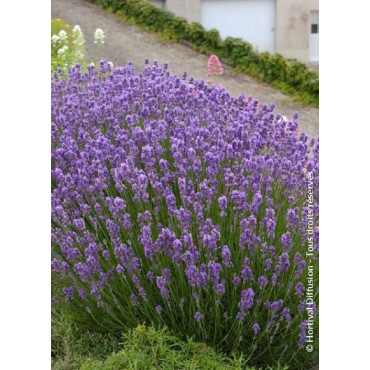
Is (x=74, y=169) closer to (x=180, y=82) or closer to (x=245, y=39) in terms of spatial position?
(x=180, y=82)

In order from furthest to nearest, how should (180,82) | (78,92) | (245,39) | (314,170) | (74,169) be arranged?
(245,39) < (78,92) < (180,82) < (74,169) < (314,170)

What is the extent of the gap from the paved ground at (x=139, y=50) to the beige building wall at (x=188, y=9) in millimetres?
398

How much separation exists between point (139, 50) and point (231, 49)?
92 cm

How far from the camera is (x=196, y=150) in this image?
2797mm

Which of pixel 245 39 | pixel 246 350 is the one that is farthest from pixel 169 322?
pixel 245 39

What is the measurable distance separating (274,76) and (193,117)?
10.8 ft

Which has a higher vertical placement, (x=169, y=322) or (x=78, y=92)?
(x=78, y=92)

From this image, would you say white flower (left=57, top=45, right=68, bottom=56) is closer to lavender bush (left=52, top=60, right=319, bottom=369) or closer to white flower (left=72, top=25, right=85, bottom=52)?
white flower (left=72, top=25, right=85, bottom=52)

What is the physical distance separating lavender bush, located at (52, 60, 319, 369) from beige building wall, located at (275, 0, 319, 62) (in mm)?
730

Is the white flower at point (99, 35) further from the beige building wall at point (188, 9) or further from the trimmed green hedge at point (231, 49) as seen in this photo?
the beige building wall at point (188, 9)

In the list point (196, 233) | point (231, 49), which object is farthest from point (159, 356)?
point (231, 49)

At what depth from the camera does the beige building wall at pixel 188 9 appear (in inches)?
232

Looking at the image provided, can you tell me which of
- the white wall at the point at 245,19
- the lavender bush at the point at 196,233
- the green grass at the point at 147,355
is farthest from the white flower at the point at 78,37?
the green grass at the point at 147,355
